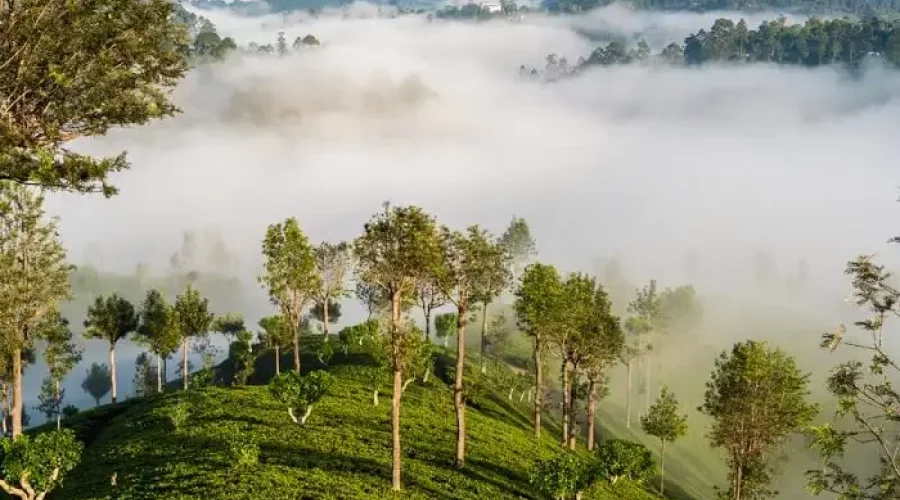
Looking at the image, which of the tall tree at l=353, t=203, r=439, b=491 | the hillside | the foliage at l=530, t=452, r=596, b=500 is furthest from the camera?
the foliage at l=530, t=452, r=596, b=500

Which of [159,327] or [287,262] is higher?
[287,262]

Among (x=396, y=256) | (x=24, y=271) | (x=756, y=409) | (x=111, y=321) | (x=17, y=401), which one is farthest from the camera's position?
(x=111, y=321)

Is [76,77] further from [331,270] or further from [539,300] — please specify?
[331,270]

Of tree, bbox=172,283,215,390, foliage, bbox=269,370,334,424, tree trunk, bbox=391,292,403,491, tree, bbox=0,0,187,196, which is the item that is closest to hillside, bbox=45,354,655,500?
tree trunk, bbox=391,292,403,491

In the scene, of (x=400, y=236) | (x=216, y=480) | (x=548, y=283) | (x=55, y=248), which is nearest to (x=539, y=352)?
(x=548, y=283)

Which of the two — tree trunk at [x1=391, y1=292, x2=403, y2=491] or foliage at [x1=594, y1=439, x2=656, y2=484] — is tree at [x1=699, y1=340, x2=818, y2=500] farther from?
tree trunk at [x1=391, y1=292, x2=403, y2=491]

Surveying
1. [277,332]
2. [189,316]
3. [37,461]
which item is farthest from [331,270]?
[37,461]
